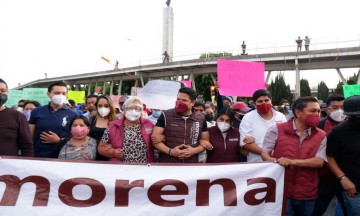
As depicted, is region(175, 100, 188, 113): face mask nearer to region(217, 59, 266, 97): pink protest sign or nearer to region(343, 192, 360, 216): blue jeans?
region(343, 192, 360, 216): blue jeans

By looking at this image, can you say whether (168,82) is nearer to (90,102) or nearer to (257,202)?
(90,102)

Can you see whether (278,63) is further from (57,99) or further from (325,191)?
(57,99)

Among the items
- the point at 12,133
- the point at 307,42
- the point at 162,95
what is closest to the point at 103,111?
the point at 12,133

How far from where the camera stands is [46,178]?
3707 millimetres

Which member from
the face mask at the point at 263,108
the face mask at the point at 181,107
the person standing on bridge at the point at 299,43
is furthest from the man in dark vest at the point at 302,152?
the person standing on bridge at the point at 299,43

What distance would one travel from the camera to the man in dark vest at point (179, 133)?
403cm

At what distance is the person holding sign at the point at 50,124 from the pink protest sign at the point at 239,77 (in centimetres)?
352

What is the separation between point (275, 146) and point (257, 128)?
1.44 ft

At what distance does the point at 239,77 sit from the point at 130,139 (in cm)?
422

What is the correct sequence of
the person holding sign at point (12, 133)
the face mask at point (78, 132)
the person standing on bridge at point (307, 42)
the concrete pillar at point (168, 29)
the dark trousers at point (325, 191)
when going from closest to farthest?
1. the person holding sign at point (12, 133)
2. the face mask at point (78, 132)
3. the dark trousers at point (325, 191)
4. the person standing on bridge at point (307, 42)
5. the concrete pillar at point (168, 29)

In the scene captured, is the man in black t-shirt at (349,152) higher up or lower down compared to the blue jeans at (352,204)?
higher up

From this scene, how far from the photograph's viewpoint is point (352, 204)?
372 centimetres

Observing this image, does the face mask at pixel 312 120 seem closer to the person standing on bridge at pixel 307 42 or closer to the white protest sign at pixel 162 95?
the white protest sign at pixel 162 95

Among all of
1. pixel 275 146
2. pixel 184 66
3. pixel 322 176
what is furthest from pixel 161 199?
pixel 184 66
